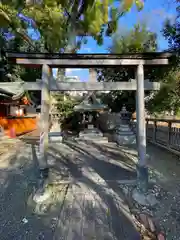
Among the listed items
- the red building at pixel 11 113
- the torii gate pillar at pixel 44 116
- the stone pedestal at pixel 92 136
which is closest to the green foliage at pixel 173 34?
the torii gate pillar at pixel 44 116

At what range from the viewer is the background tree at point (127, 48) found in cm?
932

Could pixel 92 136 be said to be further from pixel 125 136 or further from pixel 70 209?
pixel 70 209

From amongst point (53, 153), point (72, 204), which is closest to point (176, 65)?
point (72, 204)

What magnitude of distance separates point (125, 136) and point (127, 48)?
452 cm

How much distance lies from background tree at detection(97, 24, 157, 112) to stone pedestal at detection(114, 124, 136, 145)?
2649 mm

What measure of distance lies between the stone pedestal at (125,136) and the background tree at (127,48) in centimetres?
265

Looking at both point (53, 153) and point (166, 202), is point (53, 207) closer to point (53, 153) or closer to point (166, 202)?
point (166, 202)

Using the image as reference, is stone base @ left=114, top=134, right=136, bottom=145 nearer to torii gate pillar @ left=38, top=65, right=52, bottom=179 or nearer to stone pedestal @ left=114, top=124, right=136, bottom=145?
stone pedestal @ left=114, top=124, right=136, bottom=145

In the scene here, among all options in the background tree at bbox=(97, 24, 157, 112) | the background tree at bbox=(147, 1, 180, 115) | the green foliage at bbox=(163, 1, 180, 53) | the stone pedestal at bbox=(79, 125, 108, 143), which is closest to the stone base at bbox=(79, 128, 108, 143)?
the stone pedestal at bbox=(79, 125, 108, 143)

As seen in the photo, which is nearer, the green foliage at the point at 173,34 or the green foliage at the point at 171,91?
the green foliage at the point at 173,34

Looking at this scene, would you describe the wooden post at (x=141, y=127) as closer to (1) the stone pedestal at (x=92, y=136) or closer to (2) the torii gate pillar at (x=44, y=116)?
(2) the torii gate pillar at (x=44, y=116)

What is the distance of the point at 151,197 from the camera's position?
130 inches

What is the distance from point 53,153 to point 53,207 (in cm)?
387

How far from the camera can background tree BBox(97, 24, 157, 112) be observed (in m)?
9.32
